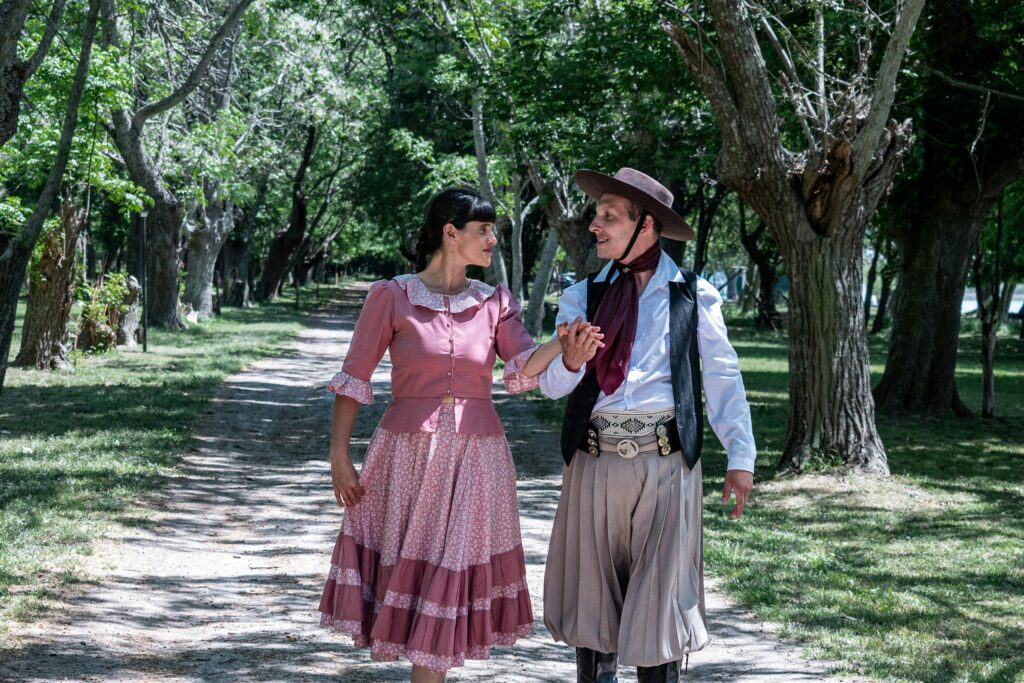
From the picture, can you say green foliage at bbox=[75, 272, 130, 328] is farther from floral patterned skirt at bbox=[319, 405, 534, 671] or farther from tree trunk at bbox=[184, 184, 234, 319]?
floral patterned skirt at bbox=[319, 405, 534, 671]

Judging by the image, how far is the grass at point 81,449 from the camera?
6.94m

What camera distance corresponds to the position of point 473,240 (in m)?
4.46

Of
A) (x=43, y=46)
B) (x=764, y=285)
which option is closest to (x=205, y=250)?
(x=764, y=285)

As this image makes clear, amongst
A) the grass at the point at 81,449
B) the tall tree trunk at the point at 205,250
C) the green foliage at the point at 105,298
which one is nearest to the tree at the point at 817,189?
the grass at the point at 81,449

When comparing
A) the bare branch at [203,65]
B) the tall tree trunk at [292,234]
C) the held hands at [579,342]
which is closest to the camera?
the held hands at [579,342]

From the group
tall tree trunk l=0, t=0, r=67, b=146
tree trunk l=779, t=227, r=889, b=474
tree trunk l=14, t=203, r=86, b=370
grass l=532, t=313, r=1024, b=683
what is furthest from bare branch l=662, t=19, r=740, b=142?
tree trunk l=14, t=203, r=86, b=370

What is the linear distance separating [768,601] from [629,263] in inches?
127

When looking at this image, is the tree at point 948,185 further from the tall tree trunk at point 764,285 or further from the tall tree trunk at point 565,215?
the tall tree trunk at point 764,285

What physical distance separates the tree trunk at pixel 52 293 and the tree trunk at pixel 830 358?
10786 millimetres

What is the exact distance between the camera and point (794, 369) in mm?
11031

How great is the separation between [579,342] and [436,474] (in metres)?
0.82

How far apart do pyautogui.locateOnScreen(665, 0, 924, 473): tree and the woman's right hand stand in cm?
668

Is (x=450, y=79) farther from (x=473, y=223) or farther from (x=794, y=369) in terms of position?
(x=473, y=223)

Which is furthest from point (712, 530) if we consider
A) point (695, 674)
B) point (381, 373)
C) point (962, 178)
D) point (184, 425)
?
point (381, 373)
